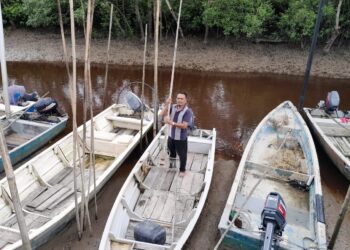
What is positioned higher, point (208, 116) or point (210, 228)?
point (208, 116)

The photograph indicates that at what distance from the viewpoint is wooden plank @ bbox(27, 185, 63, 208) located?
5112 millimetres

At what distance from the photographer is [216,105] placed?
10844 mm

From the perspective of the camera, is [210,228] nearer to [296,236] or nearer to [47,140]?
[296,236]

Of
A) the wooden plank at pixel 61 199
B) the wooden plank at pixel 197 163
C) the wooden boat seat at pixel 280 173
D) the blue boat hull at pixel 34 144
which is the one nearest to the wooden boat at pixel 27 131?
the blue boat hull at pixel 34 144

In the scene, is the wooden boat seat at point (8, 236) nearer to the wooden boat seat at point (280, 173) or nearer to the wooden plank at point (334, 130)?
the wooden boat seat at point (280, 173)

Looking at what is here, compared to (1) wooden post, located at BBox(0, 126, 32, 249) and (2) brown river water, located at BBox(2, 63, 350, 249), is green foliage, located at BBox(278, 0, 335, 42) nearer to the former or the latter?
(2) brown river water, located at BBox(2, 63, 350, 249)

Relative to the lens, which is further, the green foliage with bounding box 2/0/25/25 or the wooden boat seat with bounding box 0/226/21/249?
the green foliage with bounding box 2/0/25/25

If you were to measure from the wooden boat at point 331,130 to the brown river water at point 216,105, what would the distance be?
414 millimetres

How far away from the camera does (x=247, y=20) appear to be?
1385 cm

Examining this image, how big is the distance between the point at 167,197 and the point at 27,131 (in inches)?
150

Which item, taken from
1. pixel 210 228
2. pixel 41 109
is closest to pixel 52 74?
pixel 41 109

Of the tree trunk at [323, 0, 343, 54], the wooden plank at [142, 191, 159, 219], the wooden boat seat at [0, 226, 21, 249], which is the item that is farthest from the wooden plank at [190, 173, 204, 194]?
the tree trunk at [323, 0, 343, 54]

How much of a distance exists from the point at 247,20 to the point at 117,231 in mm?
11764

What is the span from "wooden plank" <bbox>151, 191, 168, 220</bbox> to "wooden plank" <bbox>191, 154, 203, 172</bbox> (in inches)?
42.7
